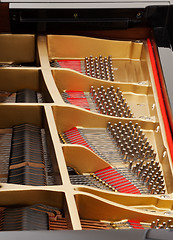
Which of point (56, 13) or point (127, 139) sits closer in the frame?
point (127, 139)

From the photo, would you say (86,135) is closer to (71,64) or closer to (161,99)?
(161,99)

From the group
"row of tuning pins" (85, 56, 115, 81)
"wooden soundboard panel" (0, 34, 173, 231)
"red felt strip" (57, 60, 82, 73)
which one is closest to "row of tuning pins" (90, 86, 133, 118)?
"wooden soundboard panel" (0, 34, 173, 231)

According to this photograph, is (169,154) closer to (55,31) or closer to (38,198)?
(38,198)

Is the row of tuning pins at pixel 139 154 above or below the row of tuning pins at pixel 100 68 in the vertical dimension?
below

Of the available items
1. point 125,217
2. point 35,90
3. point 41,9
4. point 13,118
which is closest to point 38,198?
point 125,217

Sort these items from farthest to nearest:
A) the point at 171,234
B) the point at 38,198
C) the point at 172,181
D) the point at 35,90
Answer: the point at 35,90 < the point at 172,181 < the point at 38,198 < the point at 171,234

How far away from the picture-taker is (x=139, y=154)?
3537 millimetres

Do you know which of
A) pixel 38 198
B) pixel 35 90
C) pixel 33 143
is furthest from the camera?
pixel 35 90

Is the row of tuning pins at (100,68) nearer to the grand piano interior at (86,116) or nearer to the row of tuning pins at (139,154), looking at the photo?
the grand piano interior at (86,116)

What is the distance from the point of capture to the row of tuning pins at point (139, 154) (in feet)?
10.9

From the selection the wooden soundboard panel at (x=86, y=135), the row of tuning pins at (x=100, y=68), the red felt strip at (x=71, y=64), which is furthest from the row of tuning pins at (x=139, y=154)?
the red felt strip at (x=71, y=64)

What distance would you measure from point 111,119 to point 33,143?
0.62 metres

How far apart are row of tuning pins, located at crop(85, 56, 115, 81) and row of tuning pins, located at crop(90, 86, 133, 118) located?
208mm

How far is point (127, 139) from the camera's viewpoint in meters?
3.60
